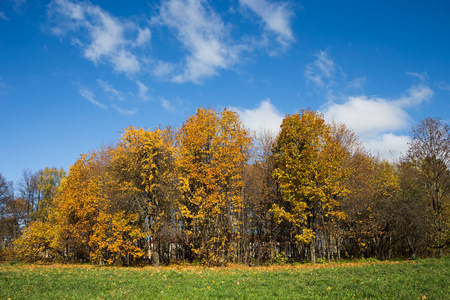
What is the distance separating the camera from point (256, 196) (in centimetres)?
3006

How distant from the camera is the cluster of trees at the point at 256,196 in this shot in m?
25.9

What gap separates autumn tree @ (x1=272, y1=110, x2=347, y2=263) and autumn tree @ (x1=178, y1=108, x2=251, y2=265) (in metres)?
4.42

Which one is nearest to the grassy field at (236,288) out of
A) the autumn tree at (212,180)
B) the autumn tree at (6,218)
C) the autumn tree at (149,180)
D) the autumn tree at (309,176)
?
the autumn tree at (212,180)

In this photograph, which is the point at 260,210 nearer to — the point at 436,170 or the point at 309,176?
the point at 309,176

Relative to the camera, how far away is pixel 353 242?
3297 cm

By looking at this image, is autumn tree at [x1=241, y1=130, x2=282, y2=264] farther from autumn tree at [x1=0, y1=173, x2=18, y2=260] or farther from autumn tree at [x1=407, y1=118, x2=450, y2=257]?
autumn tree at [x1=0, y1=173, x2=18, y2=260]

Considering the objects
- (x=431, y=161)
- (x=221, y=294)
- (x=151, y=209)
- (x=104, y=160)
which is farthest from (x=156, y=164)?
(x=431, y=161)

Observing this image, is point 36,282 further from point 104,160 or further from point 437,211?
point 437,211

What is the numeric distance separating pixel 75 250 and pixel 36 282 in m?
25.8

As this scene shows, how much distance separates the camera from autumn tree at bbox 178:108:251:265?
25.2 metres

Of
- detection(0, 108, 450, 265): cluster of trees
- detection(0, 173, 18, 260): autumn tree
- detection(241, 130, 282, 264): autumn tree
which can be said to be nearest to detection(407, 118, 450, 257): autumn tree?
detection(0, 108, 450, 265): cluster of trees

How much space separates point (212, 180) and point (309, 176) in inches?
373

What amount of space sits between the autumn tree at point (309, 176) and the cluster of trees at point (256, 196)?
0.11 metres

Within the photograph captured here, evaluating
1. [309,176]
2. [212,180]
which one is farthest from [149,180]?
[309,176]
